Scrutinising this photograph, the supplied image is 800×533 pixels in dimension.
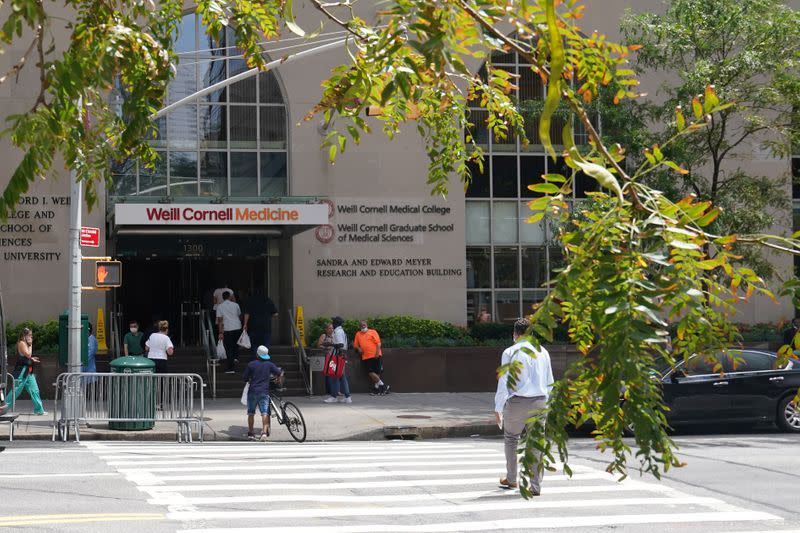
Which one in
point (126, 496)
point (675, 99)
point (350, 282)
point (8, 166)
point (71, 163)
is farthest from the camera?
point (350, 282)

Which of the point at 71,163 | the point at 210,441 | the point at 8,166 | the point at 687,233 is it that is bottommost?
the point at 210,441

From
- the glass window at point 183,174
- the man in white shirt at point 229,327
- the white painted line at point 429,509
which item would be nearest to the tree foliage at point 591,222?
the white painted line at point 429,509

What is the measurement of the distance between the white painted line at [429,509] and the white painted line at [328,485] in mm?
1307

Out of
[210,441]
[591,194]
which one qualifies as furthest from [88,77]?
[210,441]

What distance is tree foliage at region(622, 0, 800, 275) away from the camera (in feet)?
69.9

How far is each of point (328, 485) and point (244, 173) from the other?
16.3 meters

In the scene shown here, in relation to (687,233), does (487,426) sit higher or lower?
lower

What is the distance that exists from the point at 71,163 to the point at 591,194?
2114 millimetres

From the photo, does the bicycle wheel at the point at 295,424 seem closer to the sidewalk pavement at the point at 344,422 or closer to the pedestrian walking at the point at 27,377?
A: the sidewalk pavement at the point at 344,422

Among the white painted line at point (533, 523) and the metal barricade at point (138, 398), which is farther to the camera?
the metal barricade at point (138, 398)

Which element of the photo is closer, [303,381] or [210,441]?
[210,441]

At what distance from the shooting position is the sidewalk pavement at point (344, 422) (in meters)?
19.4

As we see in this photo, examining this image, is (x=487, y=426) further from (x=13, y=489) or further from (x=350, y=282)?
(x=13, y=489)

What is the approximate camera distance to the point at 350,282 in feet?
92.4
